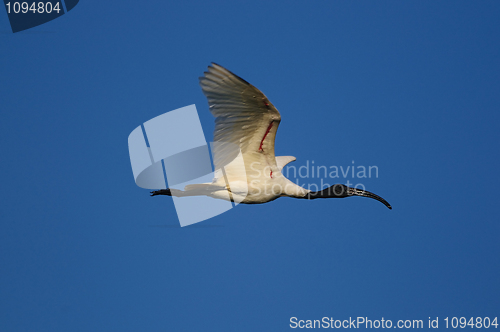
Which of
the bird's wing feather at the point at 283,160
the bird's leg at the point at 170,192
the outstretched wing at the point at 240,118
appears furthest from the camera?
the bird's wing feather at the point at 283,160

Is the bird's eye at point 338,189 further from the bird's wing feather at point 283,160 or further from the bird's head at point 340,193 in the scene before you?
the bird's wing feather at point 283,160

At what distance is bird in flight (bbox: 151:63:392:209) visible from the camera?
720 cm

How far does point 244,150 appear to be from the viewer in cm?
817

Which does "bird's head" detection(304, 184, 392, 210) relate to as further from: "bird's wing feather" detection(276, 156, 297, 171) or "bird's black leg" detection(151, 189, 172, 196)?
"bird's black leg" detection(151, 189, 172, 196)

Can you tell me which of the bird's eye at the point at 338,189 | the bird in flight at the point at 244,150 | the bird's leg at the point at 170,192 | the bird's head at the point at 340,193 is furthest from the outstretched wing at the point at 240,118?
the bird's eye at the point at 338,189

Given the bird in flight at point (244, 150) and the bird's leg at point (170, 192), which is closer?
the bird in flight at point (244, 150)

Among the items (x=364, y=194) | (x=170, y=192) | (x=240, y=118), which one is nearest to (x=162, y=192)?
(x=170, y=192)

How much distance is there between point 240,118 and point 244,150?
29.9 inches

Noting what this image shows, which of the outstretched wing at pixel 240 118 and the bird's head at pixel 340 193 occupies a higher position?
the outstretched wing at pixel 240 118

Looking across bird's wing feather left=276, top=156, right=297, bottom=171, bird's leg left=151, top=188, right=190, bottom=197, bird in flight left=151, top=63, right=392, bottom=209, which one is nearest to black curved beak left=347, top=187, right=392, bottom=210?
bird in flight left=151, top=63, right=392, bottom=209

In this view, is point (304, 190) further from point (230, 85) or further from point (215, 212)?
point (230, 85)

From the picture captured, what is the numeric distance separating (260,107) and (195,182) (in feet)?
7.03

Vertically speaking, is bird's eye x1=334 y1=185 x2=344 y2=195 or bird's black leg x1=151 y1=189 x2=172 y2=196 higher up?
bird's black leg x1=151 y1=189 x2=172 y2=196

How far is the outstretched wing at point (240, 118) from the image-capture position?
280 inches
